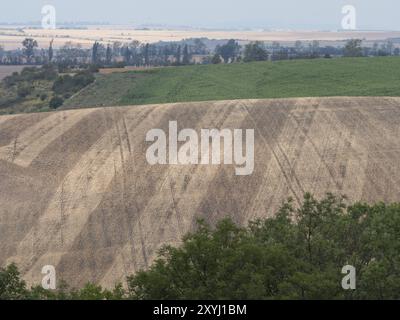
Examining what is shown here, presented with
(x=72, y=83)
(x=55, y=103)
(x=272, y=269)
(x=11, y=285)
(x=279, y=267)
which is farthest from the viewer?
(x=72, y=83)

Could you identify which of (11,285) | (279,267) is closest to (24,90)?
(11,285)

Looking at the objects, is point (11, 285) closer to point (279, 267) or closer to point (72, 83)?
point (279, 267)

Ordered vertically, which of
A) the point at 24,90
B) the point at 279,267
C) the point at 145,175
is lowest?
the point at 145,175

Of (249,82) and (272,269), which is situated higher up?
(249,82)

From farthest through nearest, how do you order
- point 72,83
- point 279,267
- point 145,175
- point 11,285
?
point 72,83 < point 145,175 < point 11,285 < point 279,267

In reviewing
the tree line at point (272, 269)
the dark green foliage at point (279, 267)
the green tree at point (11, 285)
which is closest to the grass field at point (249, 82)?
the tree line at point (272, 269)
